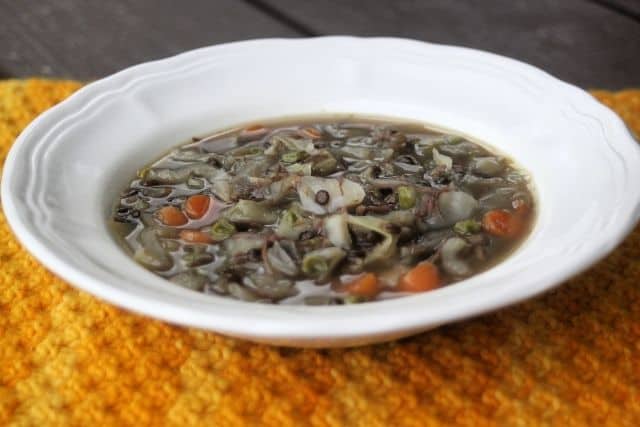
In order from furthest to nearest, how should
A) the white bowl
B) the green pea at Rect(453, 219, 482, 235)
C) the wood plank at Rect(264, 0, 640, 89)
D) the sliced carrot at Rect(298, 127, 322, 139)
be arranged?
the wood plank at Rect(264, 0, 640, 89), the sliced carrot at Rect(298, 127, 322, 139), the green pea at Rect(453, 219, 482, 235), the white bowl

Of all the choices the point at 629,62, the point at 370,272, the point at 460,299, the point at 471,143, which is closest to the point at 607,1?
the point at 629,62

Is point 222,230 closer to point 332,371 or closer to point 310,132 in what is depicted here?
point 332,371

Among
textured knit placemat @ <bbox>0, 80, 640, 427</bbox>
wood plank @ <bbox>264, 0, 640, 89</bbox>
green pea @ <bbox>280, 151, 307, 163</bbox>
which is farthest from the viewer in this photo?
wood plank @ <bbox>264, 0, 640, 89</bbox>

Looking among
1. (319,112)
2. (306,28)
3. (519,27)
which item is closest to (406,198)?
(319,112)

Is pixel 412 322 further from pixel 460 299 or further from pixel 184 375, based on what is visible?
pixel 184 375

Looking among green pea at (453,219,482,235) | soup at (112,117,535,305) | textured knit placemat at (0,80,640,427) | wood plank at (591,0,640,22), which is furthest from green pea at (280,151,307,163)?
wood plank at (591,0,640,22)

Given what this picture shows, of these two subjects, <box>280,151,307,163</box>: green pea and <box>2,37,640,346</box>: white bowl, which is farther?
<box>280,151,307,163</box>: green pea

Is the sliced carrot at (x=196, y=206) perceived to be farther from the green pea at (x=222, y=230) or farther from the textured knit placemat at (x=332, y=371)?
the textured knit placemat at (x=332, y=371)

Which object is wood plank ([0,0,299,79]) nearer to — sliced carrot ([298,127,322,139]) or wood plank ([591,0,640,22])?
sliced carrot ([298,127,322,139])
